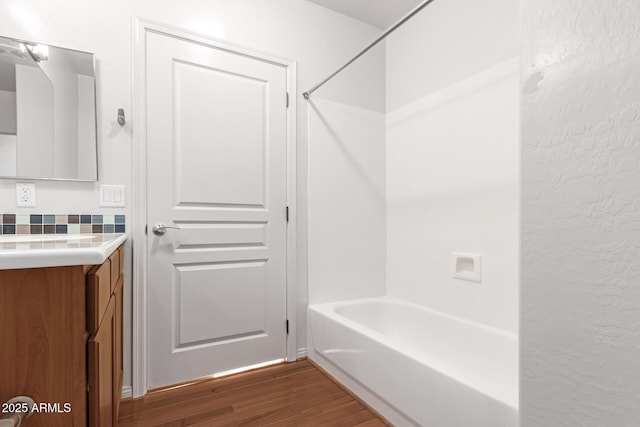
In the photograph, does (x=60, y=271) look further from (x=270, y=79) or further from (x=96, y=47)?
(x=270, y=79)

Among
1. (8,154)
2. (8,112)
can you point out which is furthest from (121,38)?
(8,154)

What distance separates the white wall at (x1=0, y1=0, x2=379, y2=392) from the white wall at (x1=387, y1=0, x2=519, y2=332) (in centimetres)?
75

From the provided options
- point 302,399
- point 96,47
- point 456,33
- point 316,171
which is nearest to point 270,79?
point 316,171

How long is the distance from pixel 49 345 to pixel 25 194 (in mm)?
1246

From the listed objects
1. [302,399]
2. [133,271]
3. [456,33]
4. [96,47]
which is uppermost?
[456,33]

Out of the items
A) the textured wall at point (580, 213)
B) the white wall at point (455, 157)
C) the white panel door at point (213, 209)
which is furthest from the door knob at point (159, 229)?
the textured wall at point (580, 213)

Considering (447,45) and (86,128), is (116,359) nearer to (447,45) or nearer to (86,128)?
(86,128)

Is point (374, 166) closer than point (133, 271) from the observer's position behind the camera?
No

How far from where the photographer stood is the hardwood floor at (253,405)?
5.05 feet

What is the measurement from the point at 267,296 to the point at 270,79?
1.43 m

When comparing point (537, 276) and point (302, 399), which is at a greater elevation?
point (537, 276)

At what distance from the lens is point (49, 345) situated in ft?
2.16

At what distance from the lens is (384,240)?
2561 millimetres

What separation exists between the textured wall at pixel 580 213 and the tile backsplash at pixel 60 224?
5.99 ft
